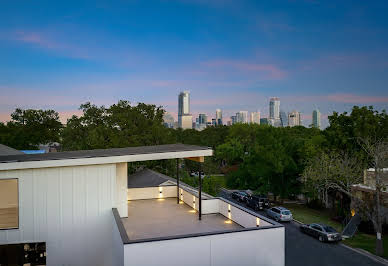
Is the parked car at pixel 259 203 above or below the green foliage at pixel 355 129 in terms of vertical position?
below

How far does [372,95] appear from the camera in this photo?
39.6 meters

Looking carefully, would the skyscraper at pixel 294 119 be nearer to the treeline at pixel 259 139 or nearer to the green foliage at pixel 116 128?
the treeline at pixel 259 139

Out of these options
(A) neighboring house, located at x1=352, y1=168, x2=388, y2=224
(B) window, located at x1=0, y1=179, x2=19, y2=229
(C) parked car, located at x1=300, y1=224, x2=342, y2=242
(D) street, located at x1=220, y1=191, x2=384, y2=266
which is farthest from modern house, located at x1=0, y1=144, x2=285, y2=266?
(A) neighboring house, located at x1=352, y1=168, x2=388, y2=224

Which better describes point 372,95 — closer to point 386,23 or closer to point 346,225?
point 386,23

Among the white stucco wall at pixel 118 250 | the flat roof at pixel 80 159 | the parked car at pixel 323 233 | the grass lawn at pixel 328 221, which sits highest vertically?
the flat roof at pixel 80 159

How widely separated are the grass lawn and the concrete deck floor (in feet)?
38.5

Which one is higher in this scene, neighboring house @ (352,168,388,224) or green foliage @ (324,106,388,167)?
green foliage @ (324,106,388,167)

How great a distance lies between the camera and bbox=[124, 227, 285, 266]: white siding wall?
6.14 meters

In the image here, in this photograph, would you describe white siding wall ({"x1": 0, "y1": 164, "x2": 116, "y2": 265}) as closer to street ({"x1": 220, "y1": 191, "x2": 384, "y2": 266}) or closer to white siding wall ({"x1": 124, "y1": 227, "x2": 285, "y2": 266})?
white siding wall ({"x1": 124, "y1": 227, "x2": 285, "y2": 266})

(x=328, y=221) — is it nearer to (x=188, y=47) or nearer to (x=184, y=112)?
(x=188, y=47)

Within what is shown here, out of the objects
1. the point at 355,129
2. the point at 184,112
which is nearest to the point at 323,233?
the point at 355,129

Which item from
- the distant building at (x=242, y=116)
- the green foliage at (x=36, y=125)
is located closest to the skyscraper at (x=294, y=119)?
the distant building at (x=242, y=116)

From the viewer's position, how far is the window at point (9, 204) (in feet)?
25.6

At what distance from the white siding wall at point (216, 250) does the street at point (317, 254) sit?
31.2 feet
